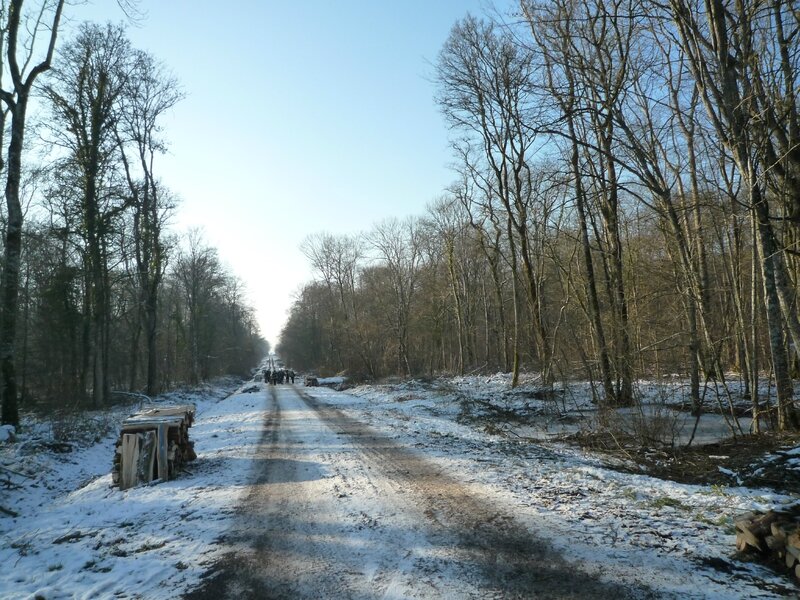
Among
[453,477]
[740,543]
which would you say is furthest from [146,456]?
[740,543]

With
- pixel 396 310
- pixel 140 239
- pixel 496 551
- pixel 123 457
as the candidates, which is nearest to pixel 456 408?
pixel 123 457

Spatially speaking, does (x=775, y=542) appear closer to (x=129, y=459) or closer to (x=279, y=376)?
(x=129, y=459)

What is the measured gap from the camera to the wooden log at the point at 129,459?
26.7 ft

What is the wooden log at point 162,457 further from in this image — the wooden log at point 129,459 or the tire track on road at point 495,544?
the tire track on road at point 495,544

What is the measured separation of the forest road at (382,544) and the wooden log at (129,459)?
2016 mm

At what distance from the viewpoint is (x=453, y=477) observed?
7.74m

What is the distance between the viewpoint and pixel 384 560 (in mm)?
4699

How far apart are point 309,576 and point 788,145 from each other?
10022 millimetres

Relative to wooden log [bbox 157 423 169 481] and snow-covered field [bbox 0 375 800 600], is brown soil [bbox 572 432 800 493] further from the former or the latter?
wooden log [bbox 157 423 169 481]

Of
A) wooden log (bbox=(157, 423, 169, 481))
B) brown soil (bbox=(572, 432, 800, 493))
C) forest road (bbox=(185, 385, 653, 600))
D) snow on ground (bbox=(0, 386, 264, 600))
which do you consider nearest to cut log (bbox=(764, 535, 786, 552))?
forest road (bbox=(185, 385, 653, 600))

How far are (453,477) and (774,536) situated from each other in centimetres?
427

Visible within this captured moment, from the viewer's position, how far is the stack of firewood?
406 cm

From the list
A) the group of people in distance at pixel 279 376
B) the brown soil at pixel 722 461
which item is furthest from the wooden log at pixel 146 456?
the group of people in distance at pixel 279 376

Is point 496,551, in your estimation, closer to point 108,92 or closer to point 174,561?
point 174,561
